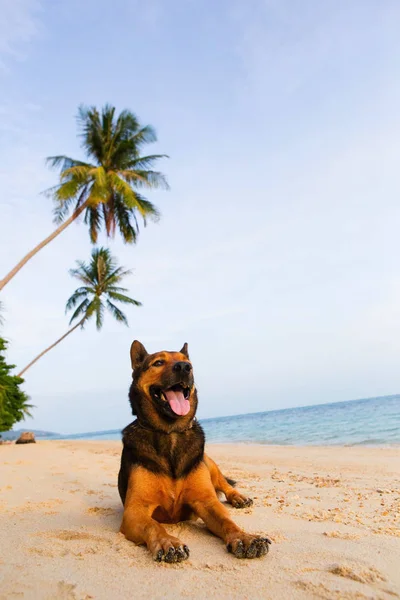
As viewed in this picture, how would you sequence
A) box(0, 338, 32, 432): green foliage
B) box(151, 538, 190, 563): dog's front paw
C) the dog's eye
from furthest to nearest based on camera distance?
box(0, 338, 32, 432): green foliage < the dog's eye < box(151, 538, 190, 563): dog's front paw

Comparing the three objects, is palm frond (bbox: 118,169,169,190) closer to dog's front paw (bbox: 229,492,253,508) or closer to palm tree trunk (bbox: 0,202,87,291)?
palm tree trunk (bbox: 0,202,87,291)

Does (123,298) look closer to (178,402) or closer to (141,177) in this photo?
(141,177)

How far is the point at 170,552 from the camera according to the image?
2781 mm

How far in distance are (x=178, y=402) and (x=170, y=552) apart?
1230mm

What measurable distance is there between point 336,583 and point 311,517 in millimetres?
1890

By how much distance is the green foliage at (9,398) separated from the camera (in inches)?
827

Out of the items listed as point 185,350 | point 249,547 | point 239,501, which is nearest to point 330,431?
point 239,501

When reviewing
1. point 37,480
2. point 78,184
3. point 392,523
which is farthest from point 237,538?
point 78,184

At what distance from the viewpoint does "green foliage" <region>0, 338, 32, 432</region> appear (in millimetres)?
21016

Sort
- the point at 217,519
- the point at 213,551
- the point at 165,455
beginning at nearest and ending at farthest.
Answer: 1. the point at 213,551
2. the point at 217,519
3. the point at 165,455

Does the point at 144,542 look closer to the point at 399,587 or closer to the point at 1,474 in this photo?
the point at 399,587

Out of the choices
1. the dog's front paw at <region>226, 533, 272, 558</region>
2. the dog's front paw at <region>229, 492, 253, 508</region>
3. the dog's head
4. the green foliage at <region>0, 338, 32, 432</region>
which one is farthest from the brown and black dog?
the green foliage at <region>0, 338, 32, 432</region>

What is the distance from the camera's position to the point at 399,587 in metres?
2.26

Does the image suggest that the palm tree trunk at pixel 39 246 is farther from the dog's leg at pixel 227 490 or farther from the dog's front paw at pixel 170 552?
the dog's front paw at pixel 170 552
